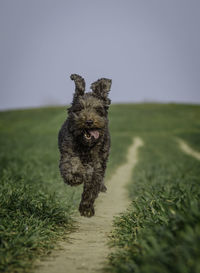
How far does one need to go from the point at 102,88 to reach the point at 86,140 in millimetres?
1029

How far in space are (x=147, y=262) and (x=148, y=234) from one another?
701 millimetres

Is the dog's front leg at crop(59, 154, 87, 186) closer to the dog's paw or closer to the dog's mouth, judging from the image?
the dog's mouth

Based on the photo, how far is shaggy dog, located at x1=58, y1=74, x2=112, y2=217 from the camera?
5.26 metres

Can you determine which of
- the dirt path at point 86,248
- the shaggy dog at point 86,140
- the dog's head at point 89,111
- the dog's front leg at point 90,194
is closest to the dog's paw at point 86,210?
the dog's front leg at point 90,194

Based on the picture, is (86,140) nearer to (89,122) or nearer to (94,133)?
(94,133)

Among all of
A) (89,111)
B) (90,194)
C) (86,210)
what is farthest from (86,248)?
(89,111)

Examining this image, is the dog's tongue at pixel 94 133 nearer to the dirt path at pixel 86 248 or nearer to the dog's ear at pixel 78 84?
the dog's ear at pixel 78 84

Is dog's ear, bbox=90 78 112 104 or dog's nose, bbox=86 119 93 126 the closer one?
dog's nose, bbox=86 119 93 126

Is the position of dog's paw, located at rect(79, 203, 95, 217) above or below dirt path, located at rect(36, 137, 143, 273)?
above

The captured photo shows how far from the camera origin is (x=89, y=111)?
17.5 ft

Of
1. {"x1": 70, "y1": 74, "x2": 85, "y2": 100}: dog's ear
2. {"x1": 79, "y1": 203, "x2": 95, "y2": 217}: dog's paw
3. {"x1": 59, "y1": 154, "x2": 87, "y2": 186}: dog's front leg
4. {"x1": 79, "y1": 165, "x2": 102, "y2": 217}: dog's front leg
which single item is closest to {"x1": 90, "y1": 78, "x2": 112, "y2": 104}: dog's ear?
{"x1": 70, "y1": 74, "x2": 85, "y2": 100}: dog's ear

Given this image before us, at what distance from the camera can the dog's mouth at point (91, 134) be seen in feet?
17.4

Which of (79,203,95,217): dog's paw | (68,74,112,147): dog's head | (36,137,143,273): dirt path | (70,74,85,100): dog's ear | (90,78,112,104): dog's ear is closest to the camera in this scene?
(36,137,143,273): dirt path

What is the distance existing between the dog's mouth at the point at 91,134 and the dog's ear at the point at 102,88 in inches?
27.6
